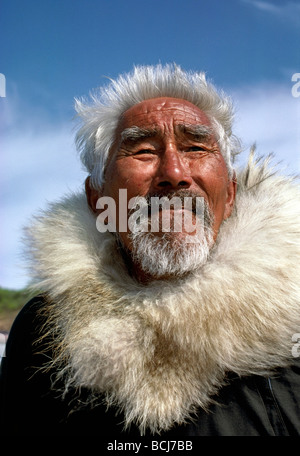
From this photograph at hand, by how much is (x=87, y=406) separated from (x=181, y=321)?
0.49 metres

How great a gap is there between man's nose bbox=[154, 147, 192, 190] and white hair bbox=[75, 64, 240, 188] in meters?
0.35

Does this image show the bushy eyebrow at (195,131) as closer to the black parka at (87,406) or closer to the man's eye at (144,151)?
the man's eye at (144,151)

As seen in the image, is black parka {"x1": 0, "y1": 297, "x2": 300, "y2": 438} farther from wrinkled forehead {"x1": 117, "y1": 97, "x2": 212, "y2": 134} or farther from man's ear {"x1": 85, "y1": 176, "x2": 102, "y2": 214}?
wrinkled forehead {"x1": 117, "y1": 97, "x2": 212, "y2": 134}

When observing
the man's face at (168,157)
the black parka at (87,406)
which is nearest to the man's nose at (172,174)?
the man's face at (168,157)

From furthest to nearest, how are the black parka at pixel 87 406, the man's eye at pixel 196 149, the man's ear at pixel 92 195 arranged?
the man's ear at pixel 92 195
the man's eye at pixel 196 149
the black parka at pixel 87 406

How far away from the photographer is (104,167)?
205cm

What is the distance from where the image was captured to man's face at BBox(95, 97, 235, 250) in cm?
178

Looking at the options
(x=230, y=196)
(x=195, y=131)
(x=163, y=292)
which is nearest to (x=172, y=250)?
(x=163, y=292)

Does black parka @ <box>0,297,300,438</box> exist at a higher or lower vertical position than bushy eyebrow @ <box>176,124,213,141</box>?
lower

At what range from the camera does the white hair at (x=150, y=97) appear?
6.86ft

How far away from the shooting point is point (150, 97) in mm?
2104

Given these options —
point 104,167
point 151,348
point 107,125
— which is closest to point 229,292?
point 151,348

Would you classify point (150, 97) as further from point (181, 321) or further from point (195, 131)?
point (181, 321)

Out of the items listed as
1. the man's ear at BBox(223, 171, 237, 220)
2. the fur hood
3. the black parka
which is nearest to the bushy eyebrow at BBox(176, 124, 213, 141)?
the man's ear at BBox(223, 171, 237, 220)
